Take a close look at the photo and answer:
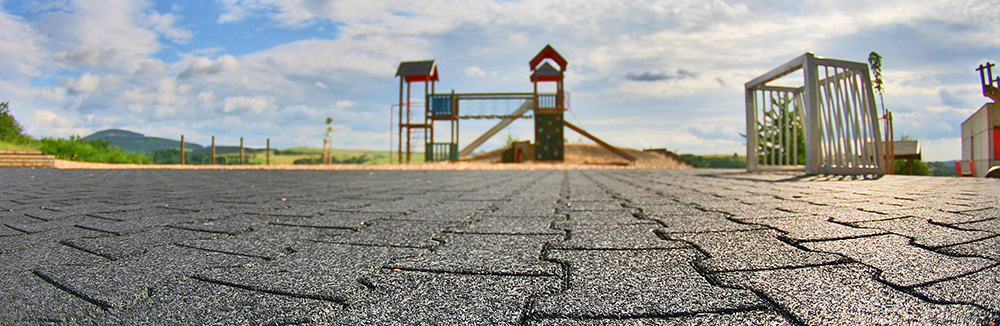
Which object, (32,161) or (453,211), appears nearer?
(453,211)

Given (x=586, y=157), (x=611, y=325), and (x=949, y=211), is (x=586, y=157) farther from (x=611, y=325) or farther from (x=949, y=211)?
(x=611, y=325)

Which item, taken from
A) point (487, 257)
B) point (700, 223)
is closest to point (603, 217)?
point (700, 223)

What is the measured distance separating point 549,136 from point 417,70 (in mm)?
5893

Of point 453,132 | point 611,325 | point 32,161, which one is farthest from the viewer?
point 453,132

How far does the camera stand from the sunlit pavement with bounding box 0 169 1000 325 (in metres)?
0.86

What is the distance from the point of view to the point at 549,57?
18.3m

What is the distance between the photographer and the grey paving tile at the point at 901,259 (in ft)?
3.42

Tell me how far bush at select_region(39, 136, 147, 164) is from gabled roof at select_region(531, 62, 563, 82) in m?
18.8

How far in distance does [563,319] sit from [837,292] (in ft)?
1.97

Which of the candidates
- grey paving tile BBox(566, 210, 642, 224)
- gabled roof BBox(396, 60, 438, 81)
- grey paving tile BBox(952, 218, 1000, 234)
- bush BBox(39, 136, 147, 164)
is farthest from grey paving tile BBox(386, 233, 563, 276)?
bush BBox(39, 136, 147, 164)

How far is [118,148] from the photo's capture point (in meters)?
23.1

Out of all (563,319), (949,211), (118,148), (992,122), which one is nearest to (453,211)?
(563,319)

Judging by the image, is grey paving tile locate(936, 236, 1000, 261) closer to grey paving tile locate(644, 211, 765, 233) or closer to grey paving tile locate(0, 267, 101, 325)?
grey paving tile locate(644, 211, 765, 233)

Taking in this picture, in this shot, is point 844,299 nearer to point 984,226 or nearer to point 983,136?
point 984,226
